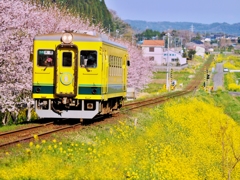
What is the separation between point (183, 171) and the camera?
1389 cm

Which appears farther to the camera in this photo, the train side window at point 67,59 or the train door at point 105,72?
the train door at point 105,72

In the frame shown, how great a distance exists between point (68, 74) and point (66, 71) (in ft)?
0.39

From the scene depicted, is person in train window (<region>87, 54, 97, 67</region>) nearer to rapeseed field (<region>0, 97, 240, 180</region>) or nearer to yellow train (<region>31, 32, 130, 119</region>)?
yellow train (<region>31, 32, 130, 119</region>)

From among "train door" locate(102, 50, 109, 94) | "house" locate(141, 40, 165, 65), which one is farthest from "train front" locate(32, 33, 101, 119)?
"house" locate(141, 40, 165, 65)

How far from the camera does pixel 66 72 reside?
1530 centimetres

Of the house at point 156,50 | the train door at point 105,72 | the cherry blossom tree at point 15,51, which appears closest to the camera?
the train door at point 105,72

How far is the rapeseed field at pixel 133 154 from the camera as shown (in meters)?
9.66

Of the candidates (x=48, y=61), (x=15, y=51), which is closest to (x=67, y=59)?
(x=48, y=61)

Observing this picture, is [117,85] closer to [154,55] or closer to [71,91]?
[71,91]

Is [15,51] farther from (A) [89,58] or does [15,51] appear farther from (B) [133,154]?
(B) [133,154]

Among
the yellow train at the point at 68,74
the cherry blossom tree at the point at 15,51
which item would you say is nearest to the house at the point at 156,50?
the cherry blossom tree at the point at 15,51

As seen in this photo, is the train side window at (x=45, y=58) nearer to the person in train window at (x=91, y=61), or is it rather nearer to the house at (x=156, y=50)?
the person in train window at (x=91, y=61)

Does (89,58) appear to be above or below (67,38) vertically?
below

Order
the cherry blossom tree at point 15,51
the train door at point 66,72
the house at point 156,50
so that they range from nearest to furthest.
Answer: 1. the train door at point 66,72
2. the cherry blossom tree at point 15,51
3. the house at point 156,50
